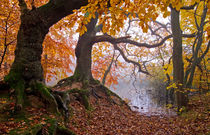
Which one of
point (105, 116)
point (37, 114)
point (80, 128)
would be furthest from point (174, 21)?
point (37, 114)

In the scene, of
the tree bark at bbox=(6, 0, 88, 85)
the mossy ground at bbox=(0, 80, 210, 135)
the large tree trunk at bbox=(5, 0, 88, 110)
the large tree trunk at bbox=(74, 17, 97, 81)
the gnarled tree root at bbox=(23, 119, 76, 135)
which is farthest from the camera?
the large tree trunk at bbox=(74, 17, 97, 81)

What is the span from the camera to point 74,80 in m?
8.41

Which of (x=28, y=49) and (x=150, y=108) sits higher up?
(x=28, y=49)

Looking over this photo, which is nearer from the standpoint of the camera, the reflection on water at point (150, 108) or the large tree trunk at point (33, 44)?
the large tree trunk at point (33, 44)

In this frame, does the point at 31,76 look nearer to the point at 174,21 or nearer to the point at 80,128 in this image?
the point at 80,128

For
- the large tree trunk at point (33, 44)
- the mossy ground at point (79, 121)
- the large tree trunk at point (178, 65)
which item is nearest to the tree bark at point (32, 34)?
the large tree trunk at point (33, 44)

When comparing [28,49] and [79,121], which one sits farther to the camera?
[79,121]

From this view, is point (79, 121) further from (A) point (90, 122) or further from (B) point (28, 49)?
(B) point (28, 49)

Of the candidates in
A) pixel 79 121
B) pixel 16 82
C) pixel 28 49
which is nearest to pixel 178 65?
pixel 79 121

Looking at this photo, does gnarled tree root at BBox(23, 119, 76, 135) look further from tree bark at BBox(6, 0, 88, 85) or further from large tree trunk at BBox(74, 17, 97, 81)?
large tree trunk at BBox(74, 17, 97, 81)

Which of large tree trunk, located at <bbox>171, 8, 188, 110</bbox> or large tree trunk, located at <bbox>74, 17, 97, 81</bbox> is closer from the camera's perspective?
large tree trunk, located at <bbox>171, 8, 188, 110</bbox>

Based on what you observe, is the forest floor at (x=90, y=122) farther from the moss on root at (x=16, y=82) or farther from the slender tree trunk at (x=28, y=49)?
the slender tree trunk at (x=28, y=49)

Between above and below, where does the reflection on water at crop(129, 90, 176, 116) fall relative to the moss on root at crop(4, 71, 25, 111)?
below

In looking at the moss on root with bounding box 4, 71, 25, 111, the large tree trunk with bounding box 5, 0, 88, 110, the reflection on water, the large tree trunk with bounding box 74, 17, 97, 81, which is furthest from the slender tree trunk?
the reflection on water
